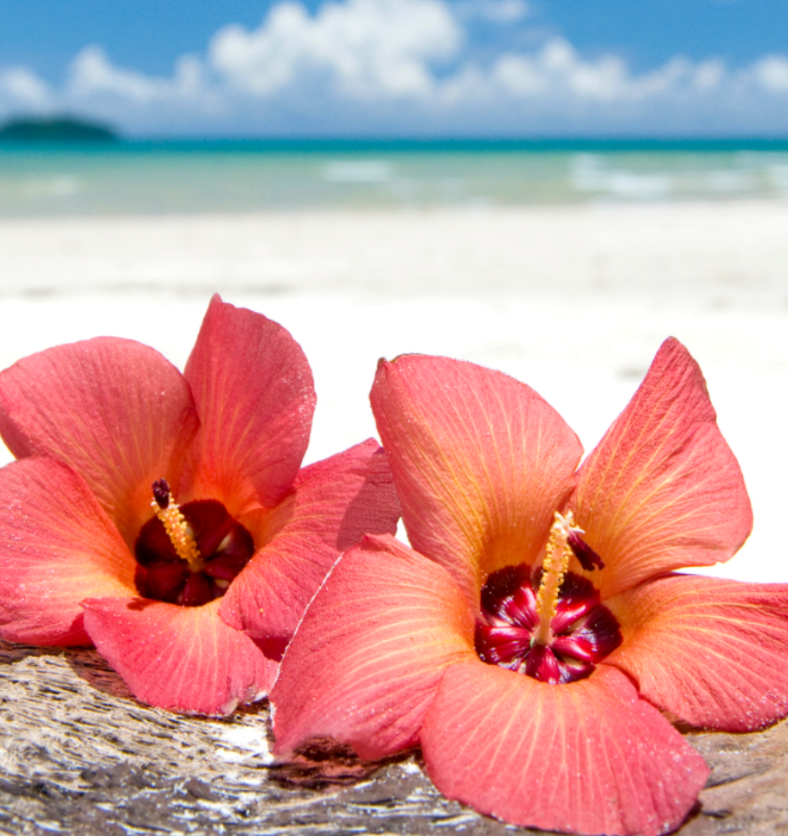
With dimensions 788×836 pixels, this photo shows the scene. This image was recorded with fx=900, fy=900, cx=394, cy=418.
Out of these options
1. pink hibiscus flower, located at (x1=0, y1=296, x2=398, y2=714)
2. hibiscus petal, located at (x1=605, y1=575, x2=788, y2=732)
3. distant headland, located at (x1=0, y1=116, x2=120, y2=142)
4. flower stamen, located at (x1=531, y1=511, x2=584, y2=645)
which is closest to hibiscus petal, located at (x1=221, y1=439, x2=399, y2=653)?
pink hibiscus flower, located at (x1=0, y1=296, x2=398, y2=714)

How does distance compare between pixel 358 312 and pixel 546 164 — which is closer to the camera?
pixel 358 312

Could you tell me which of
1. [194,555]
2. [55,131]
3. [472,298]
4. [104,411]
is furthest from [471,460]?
[55,131]

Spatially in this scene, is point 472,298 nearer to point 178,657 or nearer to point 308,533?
point 308,533

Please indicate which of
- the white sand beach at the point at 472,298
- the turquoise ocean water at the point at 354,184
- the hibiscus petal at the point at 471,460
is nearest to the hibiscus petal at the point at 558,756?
the hibiscus petal at the point at 471,460

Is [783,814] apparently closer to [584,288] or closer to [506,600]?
[506,600]

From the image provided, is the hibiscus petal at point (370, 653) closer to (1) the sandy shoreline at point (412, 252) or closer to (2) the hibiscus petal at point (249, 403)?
(2) the hibiscus petal at point (249, 403)

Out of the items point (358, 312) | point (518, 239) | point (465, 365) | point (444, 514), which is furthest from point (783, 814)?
point (518, 239)
